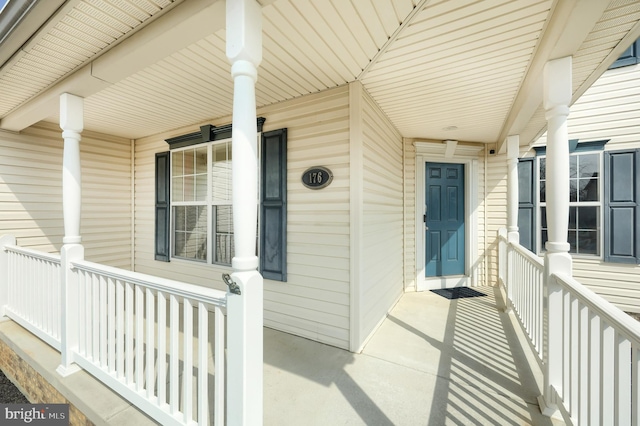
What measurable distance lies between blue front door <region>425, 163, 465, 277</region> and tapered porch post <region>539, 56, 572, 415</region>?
2789 millimetres

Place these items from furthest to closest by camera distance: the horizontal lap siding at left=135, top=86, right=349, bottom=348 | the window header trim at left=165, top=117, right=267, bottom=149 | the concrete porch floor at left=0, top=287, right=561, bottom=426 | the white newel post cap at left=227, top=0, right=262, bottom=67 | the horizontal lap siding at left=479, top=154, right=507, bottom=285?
the horizontal lap siding at left=479, top=154, right=507, bottom=285
the window header trim at left=165, top=117, right=267, bottom=149
the horizontal lap siding at left=135, top=86, right=349, bottom=348
the concrete porch floor at left=0, top=287, right=561, bottom=426
the white newel post cap at left=227, top=0, right=262, bottom=67

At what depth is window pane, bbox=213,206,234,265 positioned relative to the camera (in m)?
3.65

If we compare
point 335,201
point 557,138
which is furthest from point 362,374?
point 557,138

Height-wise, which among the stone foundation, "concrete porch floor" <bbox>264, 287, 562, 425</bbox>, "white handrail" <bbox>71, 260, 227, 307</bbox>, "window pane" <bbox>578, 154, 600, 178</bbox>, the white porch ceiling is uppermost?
the white porch ceiling

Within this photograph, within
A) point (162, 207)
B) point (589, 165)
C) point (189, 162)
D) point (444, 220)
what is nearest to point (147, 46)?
point (189, 162)

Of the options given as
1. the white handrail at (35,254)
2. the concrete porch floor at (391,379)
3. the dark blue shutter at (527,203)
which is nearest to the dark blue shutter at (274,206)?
the concrete porch floor at (391,379)

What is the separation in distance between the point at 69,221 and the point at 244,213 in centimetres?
202

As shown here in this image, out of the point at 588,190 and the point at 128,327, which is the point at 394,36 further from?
the point at 588,190

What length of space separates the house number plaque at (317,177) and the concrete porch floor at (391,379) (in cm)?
160

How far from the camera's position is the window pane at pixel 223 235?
12.0 ft

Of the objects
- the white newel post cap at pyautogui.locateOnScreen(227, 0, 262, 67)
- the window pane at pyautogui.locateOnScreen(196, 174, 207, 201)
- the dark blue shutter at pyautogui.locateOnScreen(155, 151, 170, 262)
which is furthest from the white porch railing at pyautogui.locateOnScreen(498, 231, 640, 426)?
the dark blue shutter at pyautogui.locateOnScreen(155, 151, 170, 262)

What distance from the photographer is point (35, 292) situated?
2.89m

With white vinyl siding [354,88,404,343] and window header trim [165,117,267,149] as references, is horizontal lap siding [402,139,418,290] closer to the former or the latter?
white vinyl siding [354,88,404,343]

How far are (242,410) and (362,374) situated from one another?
1.20m
